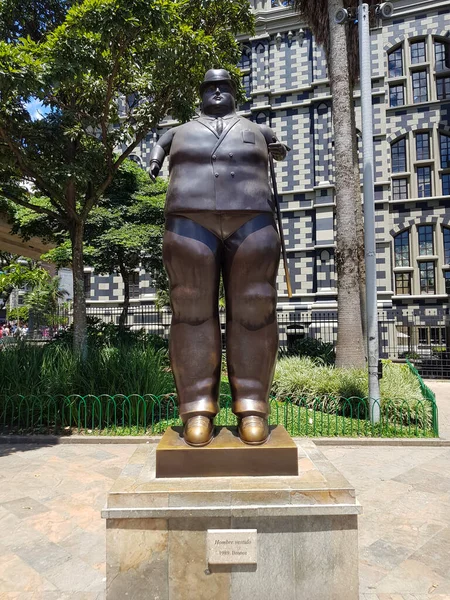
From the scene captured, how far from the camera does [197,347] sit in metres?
3.15

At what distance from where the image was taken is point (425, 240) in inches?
904

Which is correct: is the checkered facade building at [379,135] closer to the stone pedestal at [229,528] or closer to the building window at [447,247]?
the building window at [447,247]

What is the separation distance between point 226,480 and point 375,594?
136cm

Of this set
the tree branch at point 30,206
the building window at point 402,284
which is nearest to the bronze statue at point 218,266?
the tree branch at point 30,206

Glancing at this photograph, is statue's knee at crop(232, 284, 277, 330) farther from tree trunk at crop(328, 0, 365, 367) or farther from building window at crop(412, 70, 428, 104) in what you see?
building window at crop(412, 70, 428, 104)

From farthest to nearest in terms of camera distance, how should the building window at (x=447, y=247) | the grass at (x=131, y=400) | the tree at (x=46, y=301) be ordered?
the building window at (x=447, y=247)
the tree at (x=46, y=301)
the grass at (x=131, y=400)

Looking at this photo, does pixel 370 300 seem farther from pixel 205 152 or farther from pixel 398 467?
pixel 205 152

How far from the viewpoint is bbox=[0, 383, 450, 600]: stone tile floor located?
10.5 ft

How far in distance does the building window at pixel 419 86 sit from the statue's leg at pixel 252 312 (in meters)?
24.6

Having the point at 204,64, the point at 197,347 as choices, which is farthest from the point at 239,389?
the point at 204,64

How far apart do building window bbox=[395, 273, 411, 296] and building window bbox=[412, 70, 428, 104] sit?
358 inches

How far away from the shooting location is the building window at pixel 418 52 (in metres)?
23.2

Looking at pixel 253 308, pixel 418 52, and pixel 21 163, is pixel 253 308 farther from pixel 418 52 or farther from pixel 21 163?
pixel 418 52

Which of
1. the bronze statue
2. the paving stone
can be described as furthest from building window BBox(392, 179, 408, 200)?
the paving stone
